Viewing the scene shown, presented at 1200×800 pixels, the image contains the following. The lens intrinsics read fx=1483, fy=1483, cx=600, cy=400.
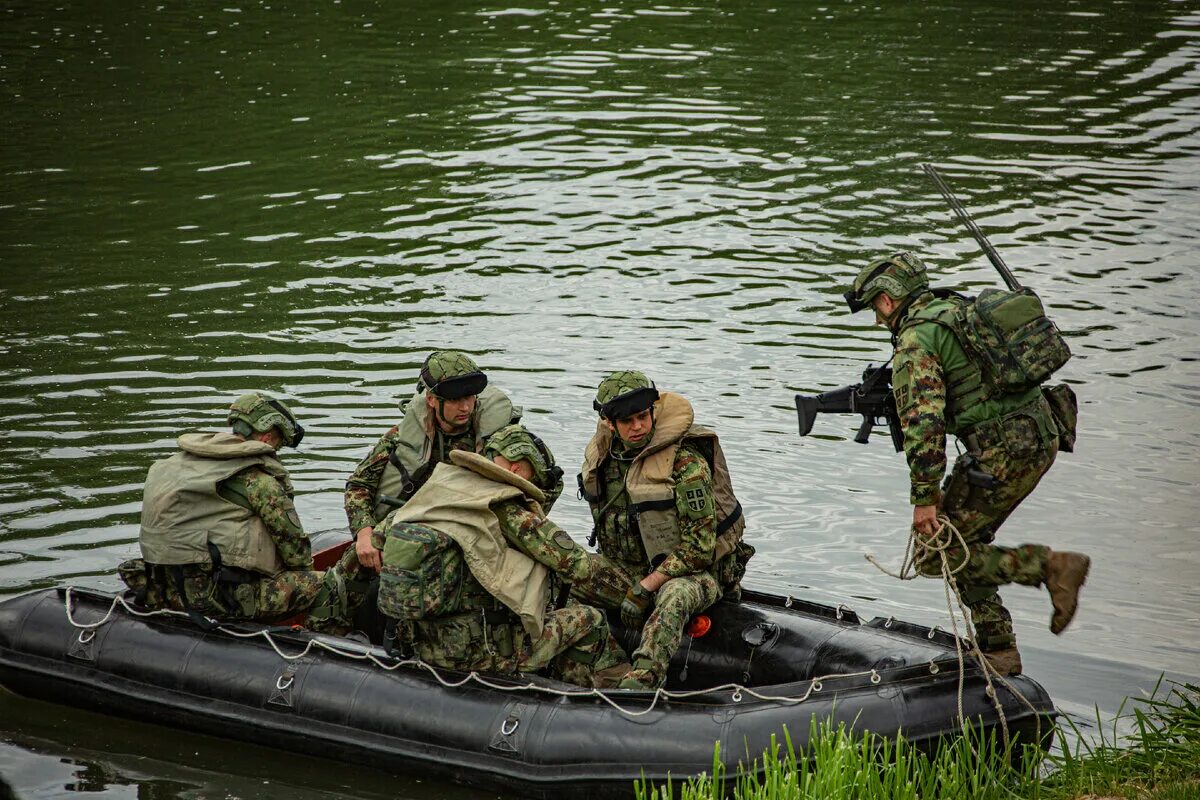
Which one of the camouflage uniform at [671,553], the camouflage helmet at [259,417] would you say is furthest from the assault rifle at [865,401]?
the camouflage helmet at [259,417]

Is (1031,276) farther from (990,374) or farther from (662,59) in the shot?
(662,59)

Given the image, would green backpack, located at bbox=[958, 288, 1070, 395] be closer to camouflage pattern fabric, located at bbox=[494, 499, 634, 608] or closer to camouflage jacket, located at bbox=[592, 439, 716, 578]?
camouflage jacket, located at bbox=[592, 439, 716, 578]

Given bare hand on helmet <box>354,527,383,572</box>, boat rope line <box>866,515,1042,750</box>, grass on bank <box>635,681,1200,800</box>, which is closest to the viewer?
grass on bank <box>635,681,1200,800</box>

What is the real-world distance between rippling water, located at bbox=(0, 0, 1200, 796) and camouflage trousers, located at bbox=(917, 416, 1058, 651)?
111 cm

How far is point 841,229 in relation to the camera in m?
15.5

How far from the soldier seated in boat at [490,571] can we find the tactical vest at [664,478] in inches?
14.1

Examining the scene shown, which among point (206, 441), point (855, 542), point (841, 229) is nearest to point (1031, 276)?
point (841, 229)

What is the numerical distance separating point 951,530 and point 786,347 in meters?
5.98

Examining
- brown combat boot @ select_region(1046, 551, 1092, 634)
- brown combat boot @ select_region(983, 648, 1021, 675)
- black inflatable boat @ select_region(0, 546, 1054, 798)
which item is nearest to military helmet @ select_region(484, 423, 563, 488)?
black inflatable boat @ select_region(0, 546, 1054, 798)

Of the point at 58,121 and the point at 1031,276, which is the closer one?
the point at 1031,276

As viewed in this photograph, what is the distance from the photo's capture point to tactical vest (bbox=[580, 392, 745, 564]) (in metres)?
7.35

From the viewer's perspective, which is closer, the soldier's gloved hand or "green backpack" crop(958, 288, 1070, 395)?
"green backpack" crop(958, 288, 1070, 395)

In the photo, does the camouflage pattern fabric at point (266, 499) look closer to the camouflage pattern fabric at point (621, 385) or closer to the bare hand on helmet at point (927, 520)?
the camouflage pattern fabric at point (621, 385)

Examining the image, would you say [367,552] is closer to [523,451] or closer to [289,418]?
[289,418]
